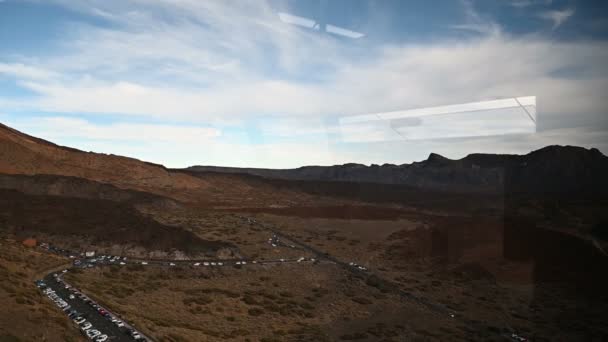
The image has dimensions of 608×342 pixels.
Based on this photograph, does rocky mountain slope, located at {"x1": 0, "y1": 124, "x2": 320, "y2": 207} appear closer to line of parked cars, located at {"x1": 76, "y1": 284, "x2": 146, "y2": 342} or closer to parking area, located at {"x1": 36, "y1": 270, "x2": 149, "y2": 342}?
parking area, located at {"x1": 36, "y1": 270, "x2": 149, "y2": 342}

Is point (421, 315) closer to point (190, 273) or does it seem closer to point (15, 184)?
point (190, 273)

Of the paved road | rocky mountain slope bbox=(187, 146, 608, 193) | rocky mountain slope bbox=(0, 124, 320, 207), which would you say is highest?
rocky mountain slope bbox=(187, 146, 608, 193)

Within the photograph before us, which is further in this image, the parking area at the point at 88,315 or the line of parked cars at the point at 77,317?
the parking area at the point at 88,315

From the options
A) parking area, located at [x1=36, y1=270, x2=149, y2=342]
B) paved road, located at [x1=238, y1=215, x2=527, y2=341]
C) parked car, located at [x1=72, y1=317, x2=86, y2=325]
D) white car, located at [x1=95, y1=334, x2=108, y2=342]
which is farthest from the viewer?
paved road, located at [x1=238, y1=215, x2=527, y2=341]

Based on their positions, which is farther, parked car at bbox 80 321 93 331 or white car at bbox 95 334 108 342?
parked car at bbox 80 321 93 331

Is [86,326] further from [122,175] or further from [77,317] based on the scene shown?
[122,175]

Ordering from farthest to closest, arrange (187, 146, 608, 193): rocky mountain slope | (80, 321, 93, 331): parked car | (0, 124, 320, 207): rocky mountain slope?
(187, 146, 608, 193): rocky mountain slope → (0, 124, 320, 207): rocky mountain slope → (80, 321, 93, 331): parked car

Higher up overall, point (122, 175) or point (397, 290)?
point (122, 175)

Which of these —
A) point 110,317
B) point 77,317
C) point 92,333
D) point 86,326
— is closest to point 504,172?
point 110,317

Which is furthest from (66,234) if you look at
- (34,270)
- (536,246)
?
(536,246)

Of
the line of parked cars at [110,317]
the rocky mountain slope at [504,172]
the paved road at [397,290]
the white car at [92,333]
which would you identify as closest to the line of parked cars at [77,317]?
the white car at [92,333]

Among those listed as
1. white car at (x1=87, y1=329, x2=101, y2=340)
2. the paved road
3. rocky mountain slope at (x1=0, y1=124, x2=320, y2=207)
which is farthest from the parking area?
rocky mountain slope at (x1=0, y1=124, x2=320, y2=207)

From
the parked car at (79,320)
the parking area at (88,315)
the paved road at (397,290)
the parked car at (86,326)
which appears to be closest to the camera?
the parking area at (88,315)

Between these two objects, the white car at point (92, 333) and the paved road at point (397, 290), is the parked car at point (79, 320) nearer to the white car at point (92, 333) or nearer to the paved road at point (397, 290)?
the white car at point (92, 333)
